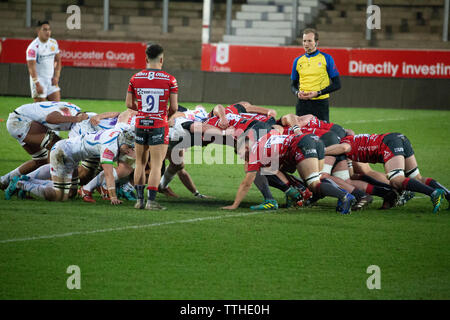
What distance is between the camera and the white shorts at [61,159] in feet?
33.9

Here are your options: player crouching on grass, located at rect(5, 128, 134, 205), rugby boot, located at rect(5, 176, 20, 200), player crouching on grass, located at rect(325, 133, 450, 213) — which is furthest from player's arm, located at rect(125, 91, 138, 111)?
player crouching on grass, located at rect(325, 133, 450, 213)

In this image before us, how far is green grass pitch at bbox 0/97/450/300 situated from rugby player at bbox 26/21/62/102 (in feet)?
21.3

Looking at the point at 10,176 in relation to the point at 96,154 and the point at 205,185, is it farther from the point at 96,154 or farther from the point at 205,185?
the point at 205,185

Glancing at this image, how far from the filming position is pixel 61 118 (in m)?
11.3

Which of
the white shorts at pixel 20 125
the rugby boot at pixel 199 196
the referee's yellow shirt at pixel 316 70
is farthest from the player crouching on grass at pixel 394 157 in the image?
the white shorts at pixel 20 125

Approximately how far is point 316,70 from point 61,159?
4733 mm

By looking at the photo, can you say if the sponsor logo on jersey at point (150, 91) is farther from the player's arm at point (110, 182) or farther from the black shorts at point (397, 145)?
the black shorts at point (397, 145)

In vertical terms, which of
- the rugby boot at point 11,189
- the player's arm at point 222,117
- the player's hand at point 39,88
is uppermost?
the player's hand at point 39,88

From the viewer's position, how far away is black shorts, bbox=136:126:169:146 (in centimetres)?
974

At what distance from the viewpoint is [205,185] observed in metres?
12.5

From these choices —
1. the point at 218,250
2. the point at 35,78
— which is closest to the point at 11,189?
the point at 218,250

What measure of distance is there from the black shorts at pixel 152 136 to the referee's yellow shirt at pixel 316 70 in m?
4.02

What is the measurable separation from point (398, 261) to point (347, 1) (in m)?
25.4
